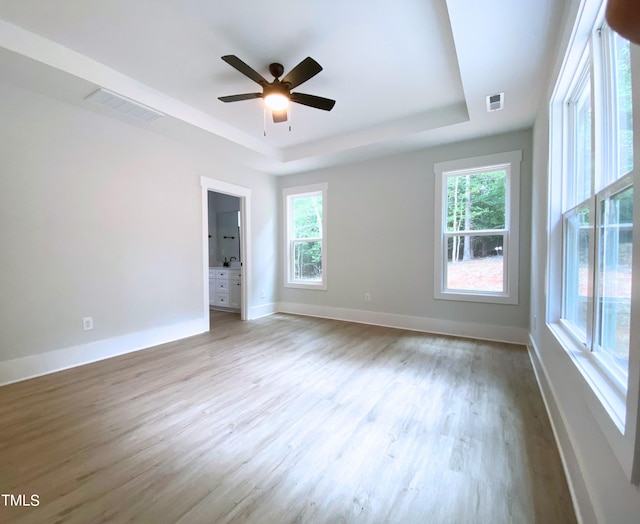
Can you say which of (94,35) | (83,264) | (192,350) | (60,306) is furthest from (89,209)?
(192,350)

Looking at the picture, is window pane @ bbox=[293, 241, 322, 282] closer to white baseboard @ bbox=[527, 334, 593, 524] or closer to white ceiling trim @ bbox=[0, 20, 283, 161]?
white ceiling trim @ bbox=[0, 20, 283, 161]

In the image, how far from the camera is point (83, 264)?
2.97m

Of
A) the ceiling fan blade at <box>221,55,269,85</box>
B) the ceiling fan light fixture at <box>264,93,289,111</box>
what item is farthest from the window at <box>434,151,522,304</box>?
the ceiling fan blade at <box>221,55,269,85</box>

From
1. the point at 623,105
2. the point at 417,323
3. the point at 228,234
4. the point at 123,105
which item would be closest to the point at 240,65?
the point at 123,105

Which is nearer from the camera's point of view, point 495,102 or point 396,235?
point 495,102

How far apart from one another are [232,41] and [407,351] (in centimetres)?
338

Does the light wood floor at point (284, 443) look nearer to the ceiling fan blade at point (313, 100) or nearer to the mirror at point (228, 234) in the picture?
the ceiling fan blade at point (313, 100)

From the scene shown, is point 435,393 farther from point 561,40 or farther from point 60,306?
point 60,306

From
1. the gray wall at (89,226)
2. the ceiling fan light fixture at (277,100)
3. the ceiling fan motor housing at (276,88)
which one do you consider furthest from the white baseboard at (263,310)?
the ceiling fan motor housing at (276,88)

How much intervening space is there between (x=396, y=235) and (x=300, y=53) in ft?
8.83

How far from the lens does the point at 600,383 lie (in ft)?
3.83

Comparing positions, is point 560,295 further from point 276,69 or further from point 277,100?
point 276,69

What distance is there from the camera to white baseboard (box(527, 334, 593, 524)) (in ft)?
4.04

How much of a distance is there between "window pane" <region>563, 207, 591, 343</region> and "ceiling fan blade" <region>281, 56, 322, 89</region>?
1977mm
